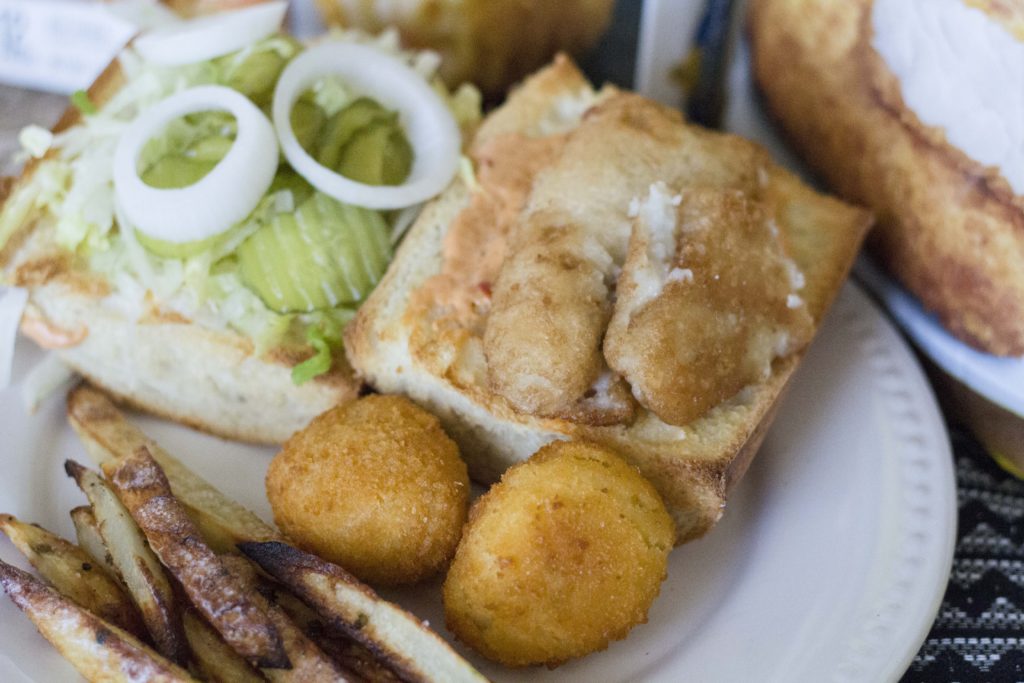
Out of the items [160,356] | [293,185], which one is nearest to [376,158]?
[293,185]

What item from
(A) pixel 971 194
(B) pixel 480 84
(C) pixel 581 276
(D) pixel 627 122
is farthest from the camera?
(B) pixel 480 84

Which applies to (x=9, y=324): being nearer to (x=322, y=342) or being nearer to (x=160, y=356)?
(x=160, y=356)

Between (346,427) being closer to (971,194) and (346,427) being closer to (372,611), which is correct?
(372,611)

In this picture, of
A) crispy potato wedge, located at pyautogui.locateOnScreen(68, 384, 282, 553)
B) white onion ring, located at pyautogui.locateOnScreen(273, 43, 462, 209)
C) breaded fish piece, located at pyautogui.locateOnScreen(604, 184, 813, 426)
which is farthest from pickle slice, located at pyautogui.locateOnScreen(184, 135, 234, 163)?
breaded fish piece, located at pyautogui.locateOnScreen(604, 184, 813, 426)

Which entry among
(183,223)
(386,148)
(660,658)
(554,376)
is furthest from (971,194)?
(183,223)

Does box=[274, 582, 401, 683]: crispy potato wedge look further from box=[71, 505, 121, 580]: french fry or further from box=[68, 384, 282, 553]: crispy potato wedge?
box=[71, 505, 121, 580]: french fry

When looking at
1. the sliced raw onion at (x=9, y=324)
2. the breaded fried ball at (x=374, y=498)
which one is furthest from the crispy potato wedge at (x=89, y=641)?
the sliced raw onion at (x=9, y=324)

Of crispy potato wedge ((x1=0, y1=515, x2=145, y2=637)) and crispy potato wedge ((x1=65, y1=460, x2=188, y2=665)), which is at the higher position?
crispy potato wedge ((x1=65, y1=460, x2=188, y2=665))
